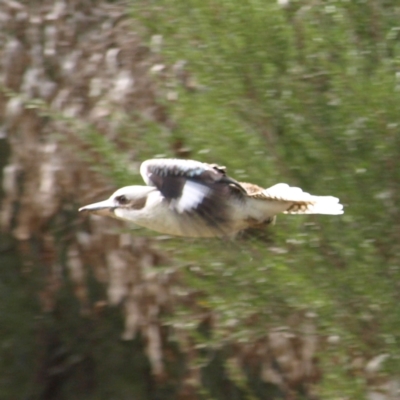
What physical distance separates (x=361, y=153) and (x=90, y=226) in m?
1.63

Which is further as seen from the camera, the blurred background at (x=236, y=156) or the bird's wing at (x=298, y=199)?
the blurred background at (x=236, y=156)

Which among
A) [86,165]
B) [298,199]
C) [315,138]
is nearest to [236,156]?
[315,138]

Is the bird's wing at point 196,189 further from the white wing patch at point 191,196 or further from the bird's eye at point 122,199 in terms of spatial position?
the bird's eye at point 122,199

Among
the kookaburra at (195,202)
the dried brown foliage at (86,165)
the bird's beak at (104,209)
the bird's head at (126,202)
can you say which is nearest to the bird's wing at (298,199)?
the kookaburra at (195,202)

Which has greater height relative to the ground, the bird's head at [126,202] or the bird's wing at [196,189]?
the bird's wing at [196,189]

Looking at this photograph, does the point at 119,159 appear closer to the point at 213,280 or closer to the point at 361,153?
the point at 213,280

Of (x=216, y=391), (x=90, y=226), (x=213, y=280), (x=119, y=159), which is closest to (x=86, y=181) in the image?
(x=90, y=226)

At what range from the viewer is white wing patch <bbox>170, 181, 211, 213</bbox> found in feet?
9.91

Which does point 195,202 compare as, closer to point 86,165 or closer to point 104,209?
point 104,209

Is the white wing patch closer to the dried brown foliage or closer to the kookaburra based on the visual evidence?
the kookaburra

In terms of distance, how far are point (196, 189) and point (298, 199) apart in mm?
321

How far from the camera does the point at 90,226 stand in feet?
15.7

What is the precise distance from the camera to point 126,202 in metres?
3.21

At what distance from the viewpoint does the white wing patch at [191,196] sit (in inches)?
119
